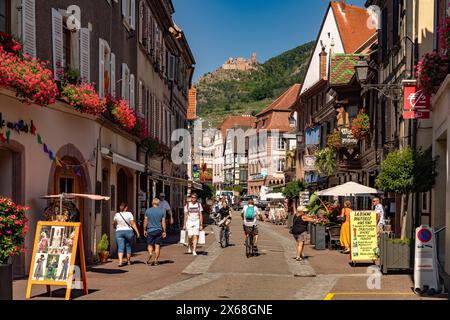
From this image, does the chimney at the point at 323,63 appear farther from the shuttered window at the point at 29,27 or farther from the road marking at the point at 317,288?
the shuttered window at the point at 29,27

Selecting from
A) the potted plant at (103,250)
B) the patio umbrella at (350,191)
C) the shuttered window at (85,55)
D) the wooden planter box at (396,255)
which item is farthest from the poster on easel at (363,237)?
the shuttered window at (85,55)

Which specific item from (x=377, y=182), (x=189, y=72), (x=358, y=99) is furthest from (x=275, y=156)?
(x=377, y=182)

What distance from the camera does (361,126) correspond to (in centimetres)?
3044

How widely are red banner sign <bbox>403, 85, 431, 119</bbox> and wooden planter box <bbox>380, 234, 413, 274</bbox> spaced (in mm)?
3662

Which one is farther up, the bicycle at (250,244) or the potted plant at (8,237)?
the potted plant at (8,237)

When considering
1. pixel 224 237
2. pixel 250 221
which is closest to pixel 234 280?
pixel 250 221

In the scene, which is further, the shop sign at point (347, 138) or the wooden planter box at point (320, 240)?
the shop sign at point (347, 138)

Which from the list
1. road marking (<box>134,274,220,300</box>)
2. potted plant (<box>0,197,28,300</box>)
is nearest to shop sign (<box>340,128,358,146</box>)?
road marking (<box>134,274,220,300</box>)

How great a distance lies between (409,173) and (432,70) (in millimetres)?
3086

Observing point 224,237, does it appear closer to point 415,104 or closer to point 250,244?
point 250,244

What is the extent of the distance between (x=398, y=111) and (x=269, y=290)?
1263 centimetres

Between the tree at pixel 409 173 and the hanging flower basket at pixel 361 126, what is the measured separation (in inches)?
545

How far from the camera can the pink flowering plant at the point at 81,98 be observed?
15.0m
